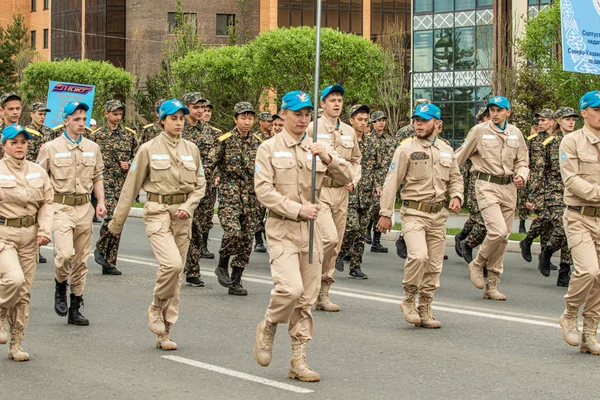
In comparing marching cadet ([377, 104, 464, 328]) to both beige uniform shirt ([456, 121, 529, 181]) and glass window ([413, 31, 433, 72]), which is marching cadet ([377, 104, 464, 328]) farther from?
glass window ([413, 31, 433, 72])

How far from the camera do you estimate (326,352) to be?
9.05m

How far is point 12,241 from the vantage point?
8766 mm

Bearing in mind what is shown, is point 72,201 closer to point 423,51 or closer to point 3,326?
point 3,326

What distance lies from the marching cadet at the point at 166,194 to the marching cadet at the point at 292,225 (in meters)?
1.43

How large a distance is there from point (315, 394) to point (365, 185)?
7763 millimetres

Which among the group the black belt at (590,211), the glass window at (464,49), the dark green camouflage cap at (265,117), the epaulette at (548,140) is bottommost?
the black belt at (590,211)

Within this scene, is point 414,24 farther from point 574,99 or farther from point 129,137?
point 129,137

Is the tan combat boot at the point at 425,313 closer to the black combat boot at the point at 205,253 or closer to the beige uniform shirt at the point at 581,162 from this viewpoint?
the beige uniform shirt at the point at 581,162

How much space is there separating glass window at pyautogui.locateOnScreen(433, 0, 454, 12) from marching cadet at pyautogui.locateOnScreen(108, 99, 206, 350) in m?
44.1

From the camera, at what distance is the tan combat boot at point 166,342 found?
917 cm

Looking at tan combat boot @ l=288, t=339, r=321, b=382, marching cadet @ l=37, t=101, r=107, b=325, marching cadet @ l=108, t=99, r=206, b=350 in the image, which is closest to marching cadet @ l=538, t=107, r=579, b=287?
marching cadet @ l=108, t=99, r=206, b=350

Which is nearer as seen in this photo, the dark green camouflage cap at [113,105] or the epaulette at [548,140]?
the epaulette at [548,140]

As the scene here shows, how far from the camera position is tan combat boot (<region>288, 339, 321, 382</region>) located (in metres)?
7.84

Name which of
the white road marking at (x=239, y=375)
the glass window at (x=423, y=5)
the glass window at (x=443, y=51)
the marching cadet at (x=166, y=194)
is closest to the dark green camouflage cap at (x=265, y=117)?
the marching cadet at (x=166, y=194)
